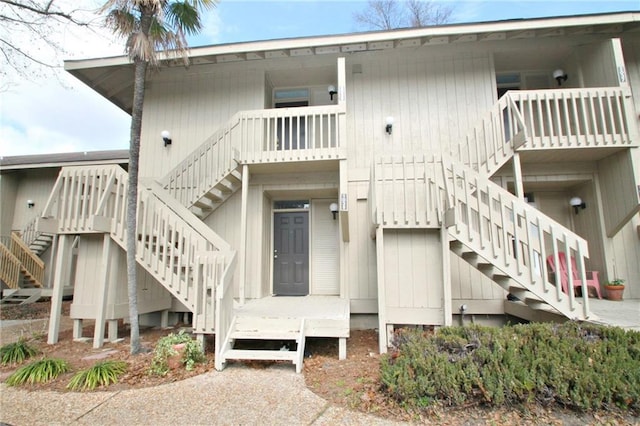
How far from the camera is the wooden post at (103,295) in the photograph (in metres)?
5.38

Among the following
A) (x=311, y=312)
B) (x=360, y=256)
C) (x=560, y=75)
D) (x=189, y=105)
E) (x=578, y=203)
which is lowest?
(x=311, y=312)

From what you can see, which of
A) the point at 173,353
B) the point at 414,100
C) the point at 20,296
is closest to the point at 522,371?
the point at 173,353

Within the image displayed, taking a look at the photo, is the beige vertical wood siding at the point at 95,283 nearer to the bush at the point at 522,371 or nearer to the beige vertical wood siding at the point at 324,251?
the beige vertical wood siding at the point at 324,251

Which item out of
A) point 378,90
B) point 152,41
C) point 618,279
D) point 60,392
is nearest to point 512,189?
point 618,279

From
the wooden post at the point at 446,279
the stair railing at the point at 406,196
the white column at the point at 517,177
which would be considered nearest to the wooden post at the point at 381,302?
the stair railing at the point at 406,196

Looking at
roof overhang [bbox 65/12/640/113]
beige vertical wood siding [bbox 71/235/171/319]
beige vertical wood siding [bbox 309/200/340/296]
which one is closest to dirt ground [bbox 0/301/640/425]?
beige vertical wood siding [bbox 71/235/171/319]

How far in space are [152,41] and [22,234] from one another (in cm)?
1103

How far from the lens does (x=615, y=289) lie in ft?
19.7

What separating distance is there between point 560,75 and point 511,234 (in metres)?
5.43

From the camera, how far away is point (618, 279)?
630cm

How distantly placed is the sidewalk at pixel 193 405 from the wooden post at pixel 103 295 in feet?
4.84

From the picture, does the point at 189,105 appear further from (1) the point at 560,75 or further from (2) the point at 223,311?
(1) the point at 560,75

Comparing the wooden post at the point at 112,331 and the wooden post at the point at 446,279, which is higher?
the wooden post at the point at 446,279

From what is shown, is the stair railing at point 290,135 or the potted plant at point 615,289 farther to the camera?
the stair railing at point 290,135
